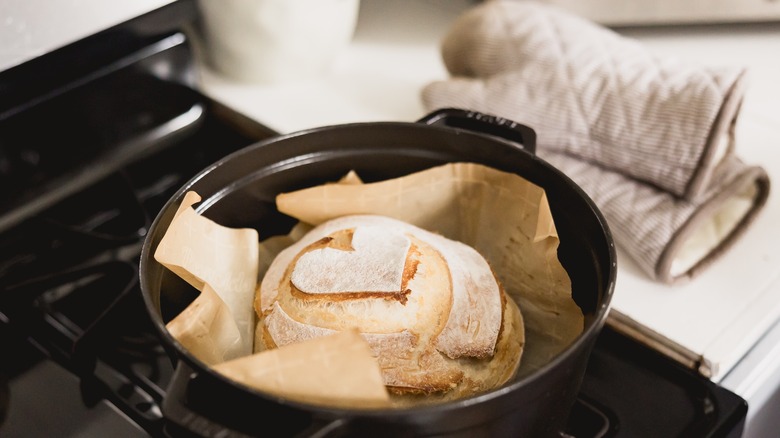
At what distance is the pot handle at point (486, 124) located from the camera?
20.9 inches

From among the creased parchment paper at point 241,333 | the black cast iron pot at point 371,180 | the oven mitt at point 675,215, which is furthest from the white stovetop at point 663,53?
the creased parchment paper at point 241,333

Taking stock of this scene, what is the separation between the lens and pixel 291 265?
0.49m

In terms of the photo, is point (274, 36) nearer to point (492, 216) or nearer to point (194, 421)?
point (492, 216)

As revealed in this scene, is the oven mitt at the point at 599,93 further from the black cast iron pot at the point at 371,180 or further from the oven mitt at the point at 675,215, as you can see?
the black cast iron pot at the point at 371,180

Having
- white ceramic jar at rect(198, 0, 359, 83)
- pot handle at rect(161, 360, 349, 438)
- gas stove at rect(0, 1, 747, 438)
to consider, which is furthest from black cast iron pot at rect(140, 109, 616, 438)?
white ceramic jar at rect(198, 0, 359, 83)

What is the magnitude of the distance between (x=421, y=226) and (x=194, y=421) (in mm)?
269

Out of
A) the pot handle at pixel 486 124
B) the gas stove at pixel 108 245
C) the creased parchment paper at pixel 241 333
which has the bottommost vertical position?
the gas stove at pixel 108 245

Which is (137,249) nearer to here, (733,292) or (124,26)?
(124,26)

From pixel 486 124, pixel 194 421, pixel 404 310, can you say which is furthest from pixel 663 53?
pixel 194 421

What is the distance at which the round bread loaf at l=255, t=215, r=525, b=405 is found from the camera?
0.43 metres

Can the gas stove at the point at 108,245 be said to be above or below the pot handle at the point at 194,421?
below

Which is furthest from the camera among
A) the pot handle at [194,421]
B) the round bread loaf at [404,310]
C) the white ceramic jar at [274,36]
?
the white ceramic jar at [274,36]

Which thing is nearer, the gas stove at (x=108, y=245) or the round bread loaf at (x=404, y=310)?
the round bread loaf at (x=404, y=310)

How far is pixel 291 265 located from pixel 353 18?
0.43 m
